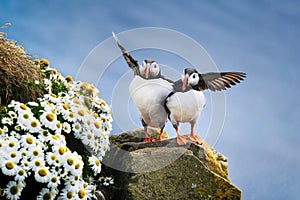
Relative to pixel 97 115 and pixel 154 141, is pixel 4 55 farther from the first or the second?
pixel 154 141

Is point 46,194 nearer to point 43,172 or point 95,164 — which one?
point 43,172

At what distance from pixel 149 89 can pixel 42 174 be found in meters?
2.38

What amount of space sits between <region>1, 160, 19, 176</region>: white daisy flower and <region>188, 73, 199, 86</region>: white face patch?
2.70 metres

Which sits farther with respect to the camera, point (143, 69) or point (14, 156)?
point (143, 69)

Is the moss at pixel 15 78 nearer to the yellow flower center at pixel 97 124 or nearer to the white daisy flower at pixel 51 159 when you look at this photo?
the yellow flower center at pixel 97 124

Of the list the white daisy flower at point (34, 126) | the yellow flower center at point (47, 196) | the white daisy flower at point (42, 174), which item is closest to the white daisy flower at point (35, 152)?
the white daisy flower at point (42, 174)

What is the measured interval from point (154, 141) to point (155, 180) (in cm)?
104

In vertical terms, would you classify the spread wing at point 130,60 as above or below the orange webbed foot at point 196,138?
above

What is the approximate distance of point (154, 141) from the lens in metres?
6.12

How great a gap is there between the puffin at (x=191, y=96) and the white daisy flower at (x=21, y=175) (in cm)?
245

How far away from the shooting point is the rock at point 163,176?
5.08 metres

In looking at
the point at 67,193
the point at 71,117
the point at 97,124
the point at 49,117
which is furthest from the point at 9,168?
the point at 97,124

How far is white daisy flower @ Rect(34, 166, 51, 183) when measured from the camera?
3852mm

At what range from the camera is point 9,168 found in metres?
3.78
